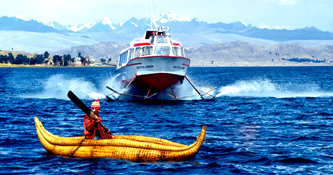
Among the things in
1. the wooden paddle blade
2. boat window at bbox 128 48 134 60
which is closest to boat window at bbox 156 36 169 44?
boat window at bbox 128 48 134 60

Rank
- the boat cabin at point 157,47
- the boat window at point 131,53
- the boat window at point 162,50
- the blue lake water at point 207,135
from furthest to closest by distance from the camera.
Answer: the boat window at point 131,53 < the boat cabin at point 157,47 < the boat window at point 162,50 < the blue lake water at point 207,135

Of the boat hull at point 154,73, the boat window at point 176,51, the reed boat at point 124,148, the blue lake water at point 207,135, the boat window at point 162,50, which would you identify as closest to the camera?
the blue lake water at point 207,135

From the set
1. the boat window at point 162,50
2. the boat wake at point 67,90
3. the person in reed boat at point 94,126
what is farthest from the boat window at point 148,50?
the person in reed boat at point 94,126

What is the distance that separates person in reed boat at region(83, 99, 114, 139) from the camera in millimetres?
17031

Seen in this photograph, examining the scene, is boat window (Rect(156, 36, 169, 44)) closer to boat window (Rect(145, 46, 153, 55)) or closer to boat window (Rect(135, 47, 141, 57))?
boat window (Rect(145, 46, 153, 55))

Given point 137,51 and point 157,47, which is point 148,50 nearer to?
point 157,47

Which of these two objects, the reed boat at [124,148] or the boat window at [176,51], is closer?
the reed boat at [124,148]

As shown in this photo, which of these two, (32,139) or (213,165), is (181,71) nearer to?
(32,139)

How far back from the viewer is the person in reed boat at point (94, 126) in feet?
55.9

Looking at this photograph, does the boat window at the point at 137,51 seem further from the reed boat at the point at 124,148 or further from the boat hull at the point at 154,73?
the reed boat at the point at 124,148

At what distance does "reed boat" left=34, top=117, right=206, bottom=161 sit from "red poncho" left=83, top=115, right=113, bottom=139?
10.7 inches

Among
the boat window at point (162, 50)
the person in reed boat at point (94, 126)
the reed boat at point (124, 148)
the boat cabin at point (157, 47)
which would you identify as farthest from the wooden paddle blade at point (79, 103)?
the boat window at point (162, 50)

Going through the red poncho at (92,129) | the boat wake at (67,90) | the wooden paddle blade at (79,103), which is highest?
the wooden paddle blade at (79,103)

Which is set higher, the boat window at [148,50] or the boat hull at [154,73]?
the boat window at [148,50]
